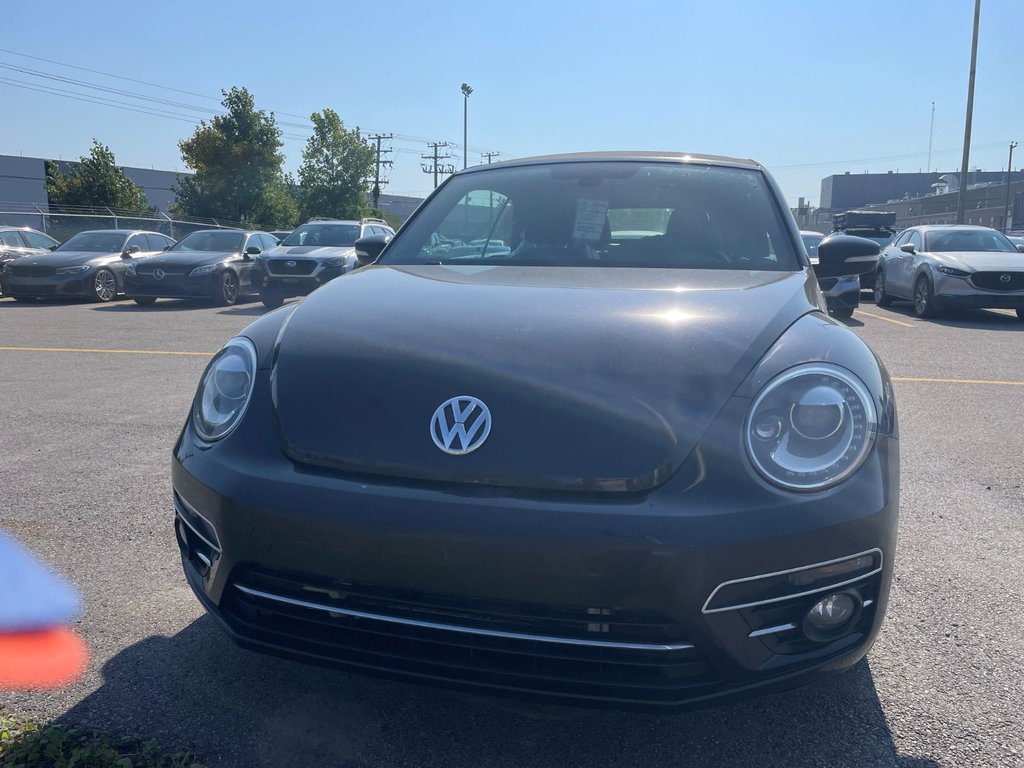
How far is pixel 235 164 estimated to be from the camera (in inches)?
1442

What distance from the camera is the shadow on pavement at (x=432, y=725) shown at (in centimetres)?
215

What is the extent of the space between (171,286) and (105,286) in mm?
1777

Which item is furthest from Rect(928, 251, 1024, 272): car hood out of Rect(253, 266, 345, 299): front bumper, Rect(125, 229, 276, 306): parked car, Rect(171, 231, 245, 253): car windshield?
Rect(171, 231, 245, 253): car windshield

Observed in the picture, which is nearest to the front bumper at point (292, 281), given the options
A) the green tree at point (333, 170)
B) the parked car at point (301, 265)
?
the parked car at point (301, 265)

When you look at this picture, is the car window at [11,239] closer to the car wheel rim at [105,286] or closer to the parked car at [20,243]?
the parked car at [20,243]

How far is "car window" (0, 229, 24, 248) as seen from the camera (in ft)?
58.5

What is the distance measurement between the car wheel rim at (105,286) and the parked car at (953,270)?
13.5m

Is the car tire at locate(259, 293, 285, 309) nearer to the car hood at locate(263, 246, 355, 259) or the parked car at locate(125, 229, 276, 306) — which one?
the car hood at locate(263, 246, 355, 259)

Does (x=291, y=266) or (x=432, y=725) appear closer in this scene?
(x=432, y=725)

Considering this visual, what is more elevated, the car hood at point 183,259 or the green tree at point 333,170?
the green tree at point 333,170

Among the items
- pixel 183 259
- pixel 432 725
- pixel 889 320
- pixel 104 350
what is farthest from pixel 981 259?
pixel 432 725

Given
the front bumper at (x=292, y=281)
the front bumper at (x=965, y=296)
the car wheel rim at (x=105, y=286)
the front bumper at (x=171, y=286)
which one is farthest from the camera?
the car wheel rim at (x=105, y=286)

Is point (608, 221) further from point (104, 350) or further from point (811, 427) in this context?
point (104, 350)

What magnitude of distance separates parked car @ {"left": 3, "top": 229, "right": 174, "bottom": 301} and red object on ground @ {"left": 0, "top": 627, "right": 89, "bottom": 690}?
1343 centimetres
